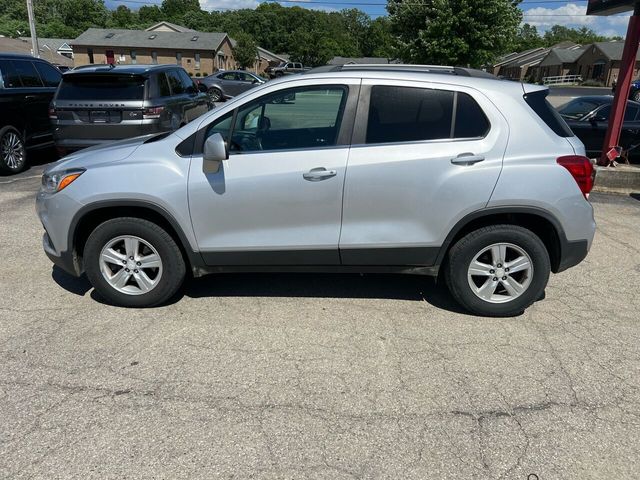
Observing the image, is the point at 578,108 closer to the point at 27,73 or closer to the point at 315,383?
the point at 315,383

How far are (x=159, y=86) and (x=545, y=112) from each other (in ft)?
19.7

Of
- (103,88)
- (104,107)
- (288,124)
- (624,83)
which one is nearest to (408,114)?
(288,124)

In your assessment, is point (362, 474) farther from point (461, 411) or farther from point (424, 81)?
point (424, 81)

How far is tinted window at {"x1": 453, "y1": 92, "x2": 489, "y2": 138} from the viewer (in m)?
3.69

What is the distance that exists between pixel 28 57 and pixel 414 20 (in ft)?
99.8

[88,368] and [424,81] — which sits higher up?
[424,81]

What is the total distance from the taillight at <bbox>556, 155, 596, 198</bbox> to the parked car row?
19.1 ft

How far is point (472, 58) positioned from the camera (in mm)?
34000

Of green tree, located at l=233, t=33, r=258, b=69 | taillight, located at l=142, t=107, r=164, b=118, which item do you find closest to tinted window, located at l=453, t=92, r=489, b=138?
taillight, located at l=142, t=107, r=164, b=118

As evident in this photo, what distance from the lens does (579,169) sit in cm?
367

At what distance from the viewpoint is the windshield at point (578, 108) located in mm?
10148

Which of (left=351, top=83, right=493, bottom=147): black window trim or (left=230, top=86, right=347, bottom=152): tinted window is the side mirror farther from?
(left=351, top=83, right=493, bottom=147): black window trim

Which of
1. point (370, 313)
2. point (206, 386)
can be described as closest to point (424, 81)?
point (370, 313)

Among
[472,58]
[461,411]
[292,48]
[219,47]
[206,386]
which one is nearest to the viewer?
[461,411]
